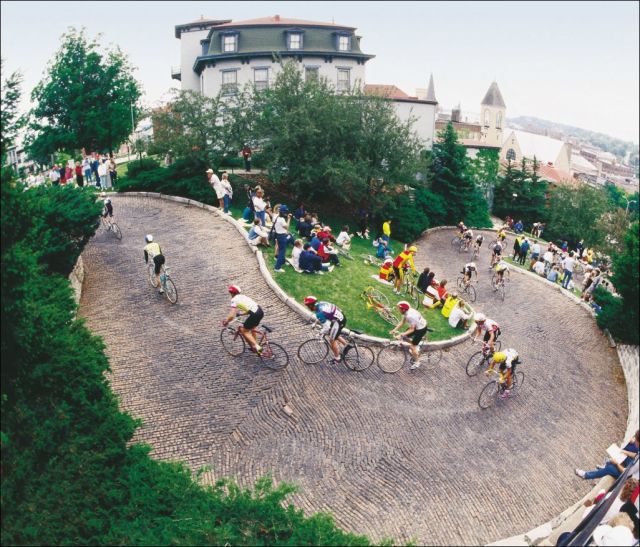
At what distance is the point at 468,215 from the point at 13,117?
35829 mm

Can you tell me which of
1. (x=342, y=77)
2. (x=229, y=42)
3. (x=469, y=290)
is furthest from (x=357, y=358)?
(x=229, y=42)

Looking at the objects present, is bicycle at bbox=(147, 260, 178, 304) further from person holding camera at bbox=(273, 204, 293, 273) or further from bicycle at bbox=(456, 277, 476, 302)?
bicycle at bbox=(456, 277, 476, 302)

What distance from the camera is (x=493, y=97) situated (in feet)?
308

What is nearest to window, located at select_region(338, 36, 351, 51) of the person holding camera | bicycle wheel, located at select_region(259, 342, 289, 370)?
the person holding camera

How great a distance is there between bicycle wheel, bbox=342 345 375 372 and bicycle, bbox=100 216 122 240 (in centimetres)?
1091

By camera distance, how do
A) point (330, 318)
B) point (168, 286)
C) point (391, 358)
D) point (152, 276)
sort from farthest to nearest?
point (152, 276) → point (168, 286) → point (391, 358) → point (330, 318)

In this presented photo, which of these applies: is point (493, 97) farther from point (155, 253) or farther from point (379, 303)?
point (155, 253)

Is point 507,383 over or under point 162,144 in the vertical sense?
under

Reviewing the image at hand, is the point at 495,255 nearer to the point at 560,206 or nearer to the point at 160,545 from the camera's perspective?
the point at 160,545

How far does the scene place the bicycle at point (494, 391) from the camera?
551 inches

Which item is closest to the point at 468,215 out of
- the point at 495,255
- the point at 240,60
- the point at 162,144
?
the point at 495,255

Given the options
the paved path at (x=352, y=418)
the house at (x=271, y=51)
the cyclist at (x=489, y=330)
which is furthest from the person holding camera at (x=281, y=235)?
the house at (x=271, y=51)

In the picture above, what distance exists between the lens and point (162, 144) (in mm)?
26375

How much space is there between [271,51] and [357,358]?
3293 cm
